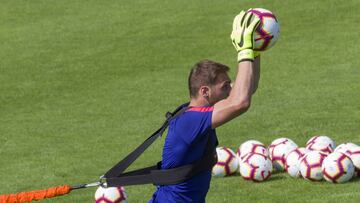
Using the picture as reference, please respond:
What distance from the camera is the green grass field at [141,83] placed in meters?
16.8

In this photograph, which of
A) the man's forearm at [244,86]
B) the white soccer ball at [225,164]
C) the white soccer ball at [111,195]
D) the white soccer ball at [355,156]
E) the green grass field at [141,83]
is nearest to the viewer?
the man's forearm at [244,86]

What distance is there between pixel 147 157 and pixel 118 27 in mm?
13805

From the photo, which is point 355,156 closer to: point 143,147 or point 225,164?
point 225,164

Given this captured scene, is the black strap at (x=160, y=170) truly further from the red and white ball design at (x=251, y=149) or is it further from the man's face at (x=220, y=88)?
the red and white ball design at (x=251, y=149)

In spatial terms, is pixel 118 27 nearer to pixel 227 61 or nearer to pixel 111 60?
pixel 111 60

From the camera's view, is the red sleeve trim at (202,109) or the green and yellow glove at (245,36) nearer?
the green and yellow glove at (245,36)

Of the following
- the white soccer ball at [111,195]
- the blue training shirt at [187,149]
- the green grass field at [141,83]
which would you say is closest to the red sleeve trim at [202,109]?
the blue training shirt at [187,149]

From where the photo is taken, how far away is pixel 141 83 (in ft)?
80.3

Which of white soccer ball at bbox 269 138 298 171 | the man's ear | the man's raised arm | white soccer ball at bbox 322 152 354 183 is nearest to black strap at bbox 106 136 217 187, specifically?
the man's ear

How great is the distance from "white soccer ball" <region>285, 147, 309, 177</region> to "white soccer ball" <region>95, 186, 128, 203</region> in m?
3.01

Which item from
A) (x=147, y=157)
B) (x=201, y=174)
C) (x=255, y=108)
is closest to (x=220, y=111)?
(x=201, y=174)

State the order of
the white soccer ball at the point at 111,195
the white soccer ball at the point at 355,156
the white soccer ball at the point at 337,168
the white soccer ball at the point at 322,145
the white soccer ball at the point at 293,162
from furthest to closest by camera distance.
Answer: the white soccer ball at the point at 322,145, the white soccer ball at the point at 293,162, the white soccer ball at the point at 355,156, the white soccer ball at the point at 337,168, the white soccer ball at the point at 111,195

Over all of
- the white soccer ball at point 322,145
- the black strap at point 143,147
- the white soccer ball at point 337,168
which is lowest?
the white soccer ball at point 337,168

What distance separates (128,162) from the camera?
9.40 m
